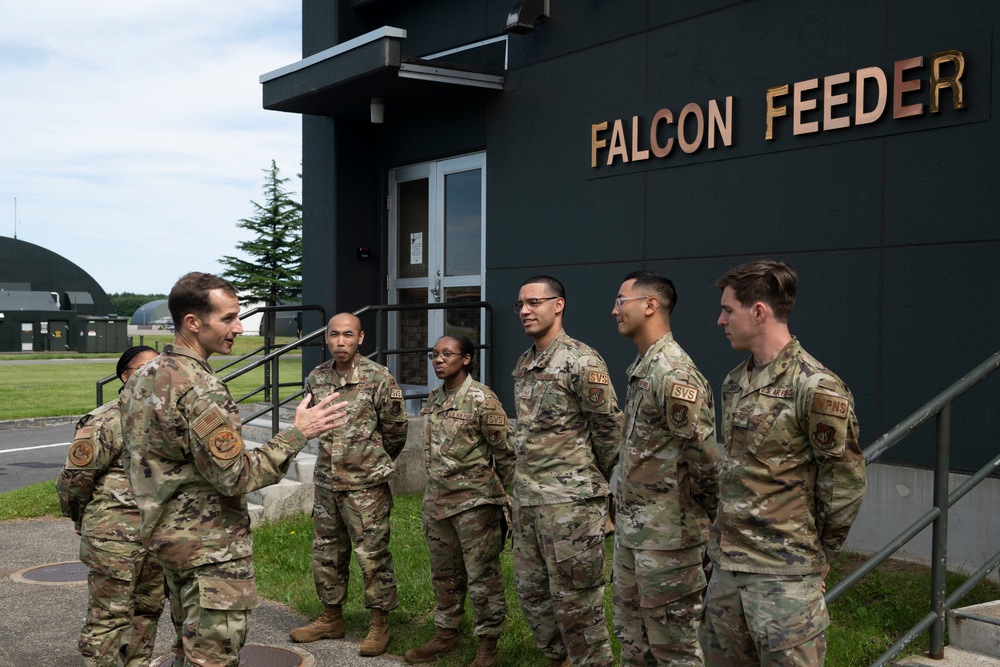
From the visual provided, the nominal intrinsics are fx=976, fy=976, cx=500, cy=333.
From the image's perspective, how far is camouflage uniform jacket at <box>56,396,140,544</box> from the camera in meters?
4.72

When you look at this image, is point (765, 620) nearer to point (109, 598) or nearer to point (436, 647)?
point (436, 647)

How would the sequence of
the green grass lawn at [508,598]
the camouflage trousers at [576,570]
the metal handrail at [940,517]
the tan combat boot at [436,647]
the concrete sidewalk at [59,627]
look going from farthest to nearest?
the concrete sidewalk at [59,627] < the tan combat boot at [436,647] < the green grass lawn at [508,598] < the camouflage trousers at [576,570] < the metal handrail at [940,517]

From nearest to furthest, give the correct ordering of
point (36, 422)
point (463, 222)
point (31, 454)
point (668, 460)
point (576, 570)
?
point (668, 460)
point (576, 570)
point (463, 222)
point (31, 454)
point (36, 422)

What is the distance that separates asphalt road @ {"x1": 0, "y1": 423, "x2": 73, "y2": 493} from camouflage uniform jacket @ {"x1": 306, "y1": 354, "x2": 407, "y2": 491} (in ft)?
21.1

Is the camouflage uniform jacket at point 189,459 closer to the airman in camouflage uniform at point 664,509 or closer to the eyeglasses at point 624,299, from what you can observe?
the airman in camouflage uniform at point 664,509

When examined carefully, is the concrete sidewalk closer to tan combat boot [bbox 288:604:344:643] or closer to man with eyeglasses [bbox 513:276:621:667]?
tan combat boot [bbox 288:604:344:643]

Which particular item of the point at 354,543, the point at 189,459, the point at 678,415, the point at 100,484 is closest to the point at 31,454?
the point at 354,543

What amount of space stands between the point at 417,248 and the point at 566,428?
6225 millimetres

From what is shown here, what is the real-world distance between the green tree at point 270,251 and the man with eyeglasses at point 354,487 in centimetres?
4119

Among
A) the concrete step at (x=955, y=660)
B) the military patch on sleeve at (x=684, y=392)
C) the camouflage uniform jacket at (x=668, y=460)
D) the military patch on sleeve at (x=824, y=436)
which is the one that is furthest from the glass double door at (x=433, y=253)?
the military patch on sleeve at (x=824, y=436)

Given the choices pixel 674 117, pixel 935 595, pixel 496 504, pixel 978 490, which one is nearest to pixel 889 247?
pixel 978 490

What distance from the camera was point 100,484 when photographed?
15.8 feet

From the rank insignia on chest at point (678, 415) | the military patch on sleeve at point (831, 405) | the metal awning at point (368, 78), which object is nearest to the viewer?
the military patch on sleeve at point (831, 405)

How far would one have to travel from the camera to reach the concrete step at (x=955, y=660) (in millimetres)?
4086
